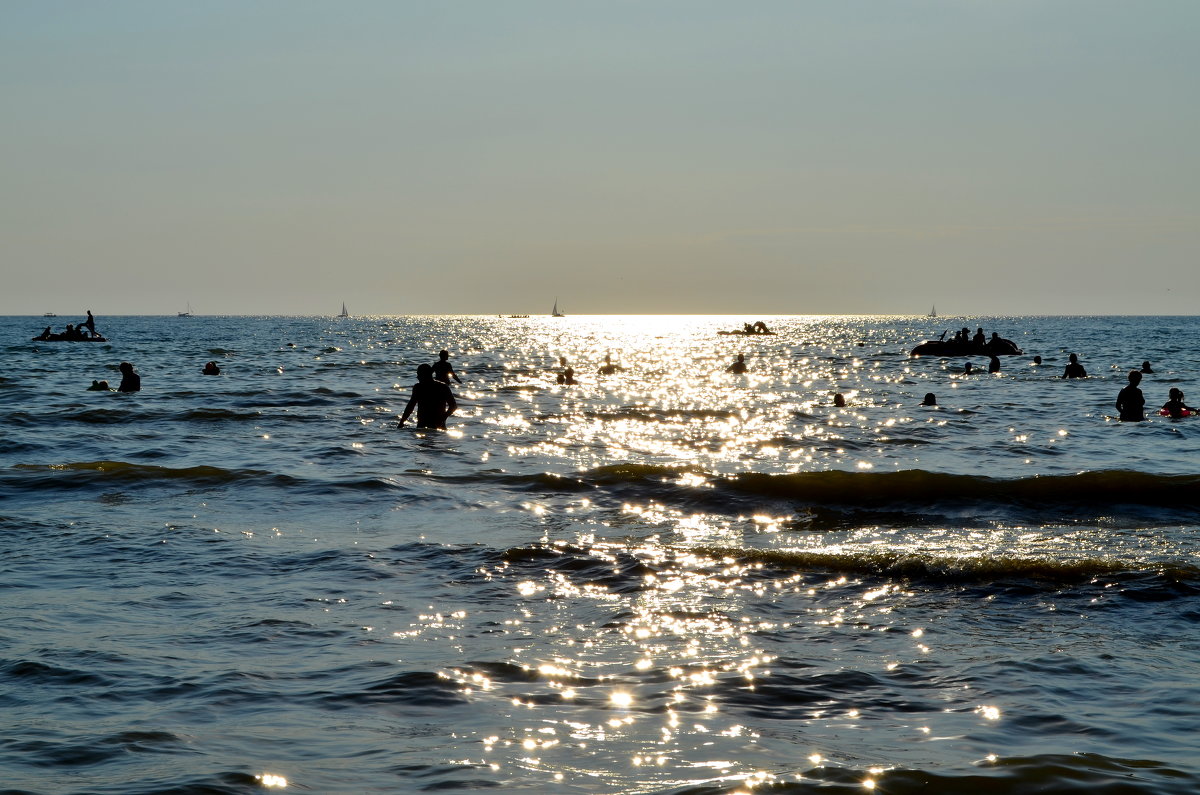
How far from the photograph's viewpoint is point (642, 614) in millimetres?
9062

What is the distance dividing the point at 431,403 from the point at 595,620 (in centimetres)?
1655

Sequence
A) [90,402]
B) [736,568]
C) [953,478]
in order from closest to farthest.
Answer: [736,568], [953,478], [90,402]

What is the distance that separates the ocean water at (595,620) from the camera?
571 centimetres

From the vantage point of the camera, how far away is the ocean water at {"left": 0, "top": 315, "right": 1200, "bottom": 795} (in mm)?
5715

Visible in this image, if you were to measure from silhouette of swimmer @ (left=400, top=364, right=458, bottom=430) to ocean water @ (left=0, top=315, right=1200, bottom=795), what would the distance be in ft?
7.78

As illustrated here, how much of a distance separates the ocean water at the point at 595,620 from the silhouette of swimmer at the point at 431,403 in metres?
2.37

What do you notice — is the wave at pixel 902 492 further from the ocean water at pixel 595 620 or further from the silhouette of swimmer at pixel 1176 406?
the silhouette of swimmer at pixel 1176 406

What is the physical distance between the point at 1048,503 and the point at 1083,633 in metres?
7.68

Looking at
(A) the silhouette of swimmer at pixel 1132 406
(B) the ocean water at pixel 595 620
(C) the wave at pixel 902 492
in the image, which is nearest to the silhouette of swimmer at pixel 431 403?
(B) the ocean water at pixel 595 620

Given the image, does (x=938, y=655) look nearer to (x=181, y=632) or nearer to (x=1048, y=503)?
(x=181, y=632)

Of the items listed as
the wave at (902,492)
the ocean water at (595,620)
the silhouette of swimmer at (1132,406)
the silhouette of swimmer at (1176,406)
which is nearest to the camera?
the ocean water at (595,620)

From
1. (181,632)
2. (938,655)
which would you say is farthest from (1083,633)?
(181,632)

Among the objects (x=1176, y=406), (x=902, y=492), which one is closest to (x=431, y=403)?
(x=902, y=492)

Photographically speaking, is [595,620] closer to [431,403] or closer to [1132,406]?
[431,403]
